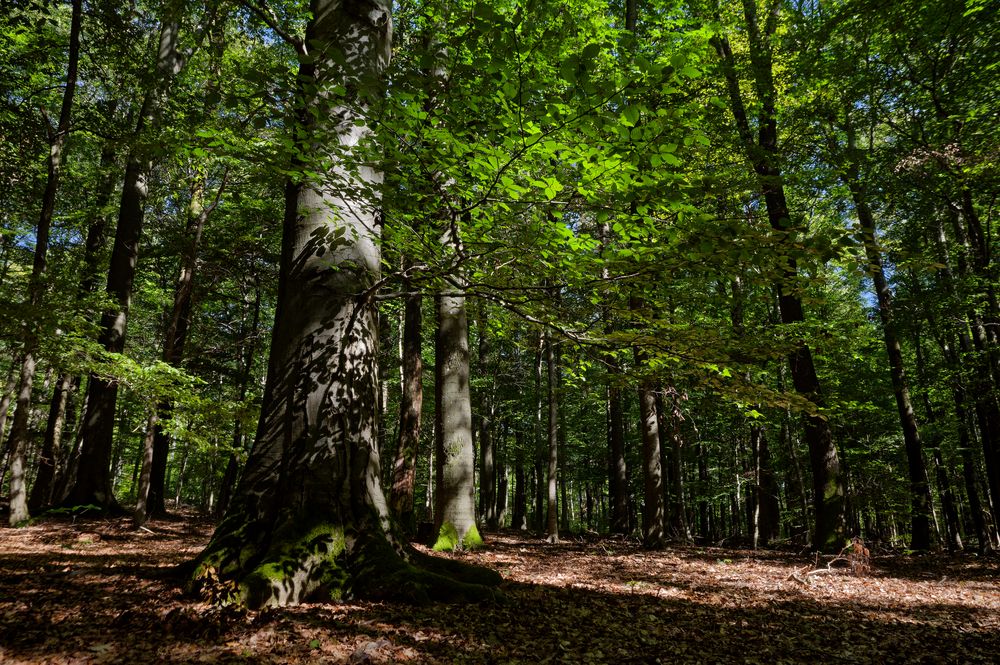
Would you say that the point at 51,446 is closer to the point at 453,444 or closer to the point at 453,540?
the point at 453,444

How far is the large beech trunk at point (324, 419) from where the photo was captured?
4.03 meters

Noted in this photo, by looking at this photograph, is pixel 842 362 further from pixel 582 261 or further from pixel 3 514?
pixel 3 514

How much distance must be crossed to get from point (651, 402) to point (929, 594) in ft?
18.8

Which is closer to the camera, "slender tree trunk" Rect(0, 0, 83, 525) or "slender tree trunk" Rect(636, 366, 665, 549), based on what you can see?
"slender tree trunk" Rect(0, 0, 83, 525)

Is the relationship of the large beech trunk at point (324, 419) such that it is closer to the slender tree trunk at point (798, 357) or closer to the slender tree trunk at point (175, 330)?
the slender tree trunk at point (175, 330)

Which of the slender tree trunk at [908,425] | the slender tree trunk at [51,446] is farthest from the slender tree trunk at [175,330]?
the slender tree trunk at [908,425]

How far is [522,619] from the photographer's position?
4.54m

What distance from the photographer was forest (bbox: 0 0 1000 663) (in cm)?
360

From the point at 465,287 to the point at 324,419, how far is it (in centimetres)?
177

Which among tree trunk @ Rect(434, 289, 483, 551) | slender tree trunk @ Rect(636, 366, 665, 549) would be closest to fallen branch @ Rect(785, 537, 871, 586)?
slender tree trunk @ Rect(636, 366, 665, 549)

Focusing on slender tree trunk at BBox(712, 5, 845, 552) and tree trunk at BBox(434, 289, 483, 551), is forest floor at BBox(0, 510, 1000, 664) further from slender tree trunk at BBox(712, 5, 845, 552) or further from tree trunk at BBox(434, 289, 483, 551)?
slender tree trunk at BBox(712, 5, 845, 552)

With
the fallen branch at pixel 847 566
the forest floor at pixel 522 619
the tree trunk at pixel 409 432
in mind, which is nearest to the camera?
the forest floor at pixel 522 619

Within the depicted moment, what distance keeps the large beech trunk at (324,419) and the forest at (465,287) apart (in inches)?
1.1

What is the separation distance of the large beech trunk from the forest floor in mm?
277
